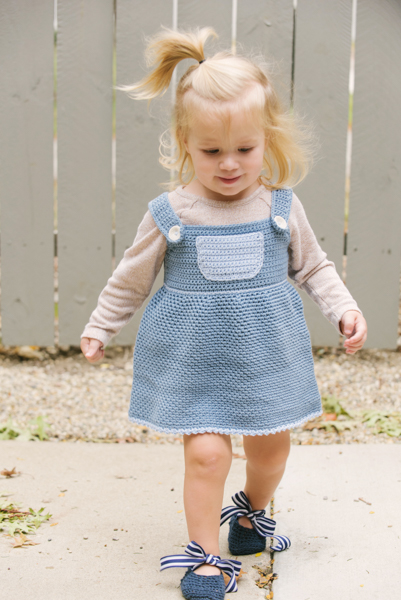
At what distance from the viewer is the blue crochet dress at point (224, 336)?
185 centimetres

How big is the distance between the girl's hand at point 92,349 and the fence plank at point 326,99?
1.81 metres

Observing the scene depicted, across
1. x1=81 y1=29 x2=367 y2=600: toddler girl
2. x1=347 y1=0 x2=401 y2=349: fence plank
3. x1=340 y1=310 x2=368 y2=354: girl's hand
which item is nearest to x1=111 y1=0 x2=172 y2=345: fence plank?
x1=347 y1=0 x2=401 y2=349: fence plank

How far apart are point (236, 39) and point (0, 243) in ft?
5.26

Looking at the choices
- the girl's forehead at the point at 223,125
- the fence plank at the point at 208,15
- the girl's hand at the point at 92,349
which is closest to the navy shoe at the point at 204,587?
the girl's hand at the point at 92,349

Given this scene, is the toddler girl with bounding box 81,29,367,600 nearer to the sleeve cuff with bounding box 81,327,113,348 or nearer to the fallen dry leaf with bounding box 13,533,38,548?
the sleeve cuff with bounding box 81,327,113,348

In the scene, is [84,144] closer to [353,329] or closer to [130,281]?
[130,281]

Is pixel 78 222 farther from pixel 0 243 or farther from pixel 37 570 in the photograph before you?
pixel 37 570

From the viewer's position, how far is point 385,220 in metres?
3.53

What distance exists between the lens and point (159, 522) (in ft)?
7.24

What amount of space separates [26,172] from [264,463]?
87.2 inches

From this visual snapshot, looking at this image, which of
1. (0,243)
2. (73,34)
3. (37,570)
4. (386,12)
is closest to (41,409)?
(0,243)

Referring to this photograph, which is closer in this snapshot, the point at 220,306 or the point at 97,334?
the point at 220,306

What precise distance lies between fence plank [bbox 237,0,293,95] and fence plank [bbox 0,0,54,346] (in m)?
0.97

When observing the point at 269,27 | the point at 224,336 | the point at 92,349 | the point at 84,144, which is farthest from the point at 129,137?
the point at 224,336
